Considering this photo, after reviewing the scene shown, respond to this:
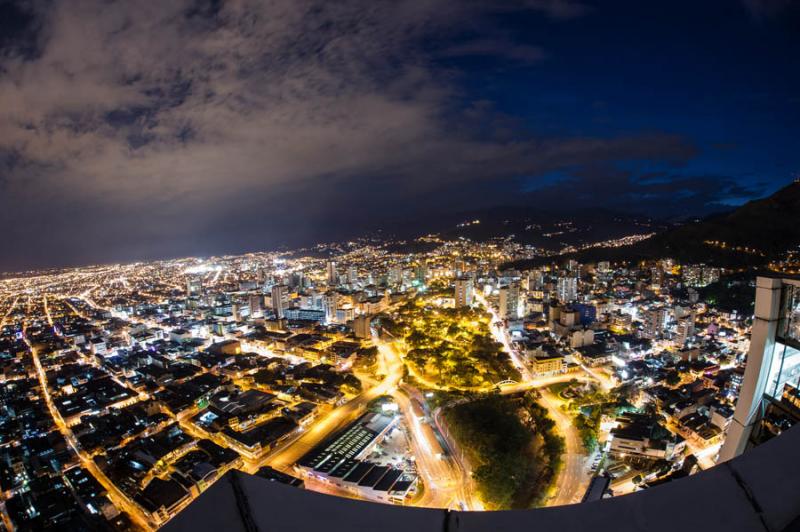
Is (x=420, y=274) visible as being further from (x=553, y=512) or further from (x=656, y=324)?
(x=553, y=512)

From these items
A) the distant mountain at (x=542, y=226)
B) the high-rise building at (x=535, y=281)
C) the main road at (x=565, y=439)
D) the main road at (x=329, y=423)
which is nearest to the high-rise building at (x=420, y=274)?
the high-rise building at (x=535, y=281)

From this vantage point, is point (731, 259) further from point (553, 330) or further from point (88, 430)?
point (88, 430)

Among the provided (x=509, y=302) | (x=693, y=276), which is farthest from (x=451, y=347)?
(x=693, y=276)

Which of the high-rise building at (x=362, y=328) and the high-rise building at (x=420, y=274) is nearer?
the high-rise building at (x=362, y=328)

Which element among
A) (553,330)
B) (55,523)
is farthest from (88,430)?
(553,330)

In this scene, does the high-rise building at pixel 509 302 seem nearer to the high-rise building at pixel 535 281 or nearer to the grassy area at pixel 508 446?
the high-rise building at pixel 535 281
